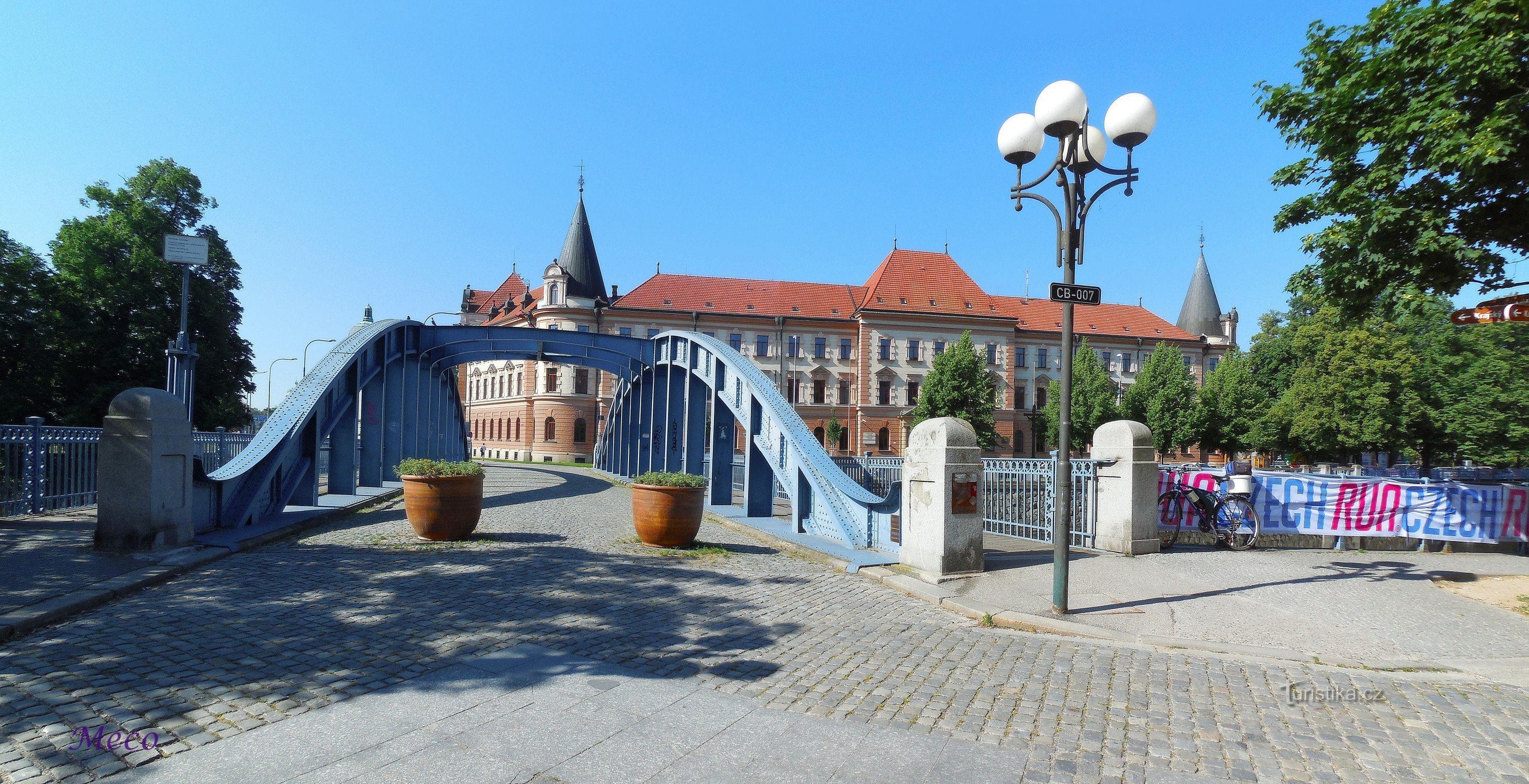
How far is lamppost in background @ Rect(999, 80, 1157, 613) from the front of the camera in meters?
6.88

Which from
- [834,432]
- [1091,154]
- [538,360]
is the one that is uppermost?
[1091,154]

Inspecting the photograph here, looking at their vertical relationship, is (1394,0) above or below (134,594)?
above

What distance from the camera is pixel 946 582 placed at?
802 cm

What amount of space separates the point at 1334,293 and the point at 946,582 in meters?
5.59

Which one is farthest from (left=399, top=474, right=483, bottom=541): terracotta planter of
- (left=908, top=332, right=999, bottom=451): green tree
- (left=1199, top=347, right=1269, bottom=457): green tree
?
(left=1199, top=347, right=1269, bottom=457): green tree

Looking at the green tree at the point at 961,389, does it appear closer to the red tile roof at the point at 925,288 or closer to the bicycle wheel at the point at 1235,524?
the red tile roof at the point at 925,288

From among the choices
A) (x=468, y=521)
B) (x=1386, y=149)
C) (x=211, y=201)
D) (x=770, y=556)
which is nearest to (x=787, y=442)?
(x=770, y=556)

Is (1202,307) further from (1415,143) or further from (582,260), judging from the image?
(1415,143)

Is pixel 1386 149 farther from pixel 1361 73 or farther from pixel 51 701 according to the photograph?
pixel 51 701

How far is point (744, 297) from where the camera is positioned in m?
64.4

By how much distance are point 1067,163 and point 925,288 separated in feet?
190

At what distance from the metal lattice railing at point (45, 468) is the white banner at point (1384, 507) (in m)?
15.1

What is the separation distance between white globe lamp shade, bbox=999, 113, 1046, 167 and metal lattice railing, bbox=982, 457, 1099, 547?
156 inches

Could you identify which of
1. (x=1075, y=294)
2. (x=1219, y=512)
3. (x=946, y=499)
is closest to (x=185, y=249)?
(x=946, y=499)
